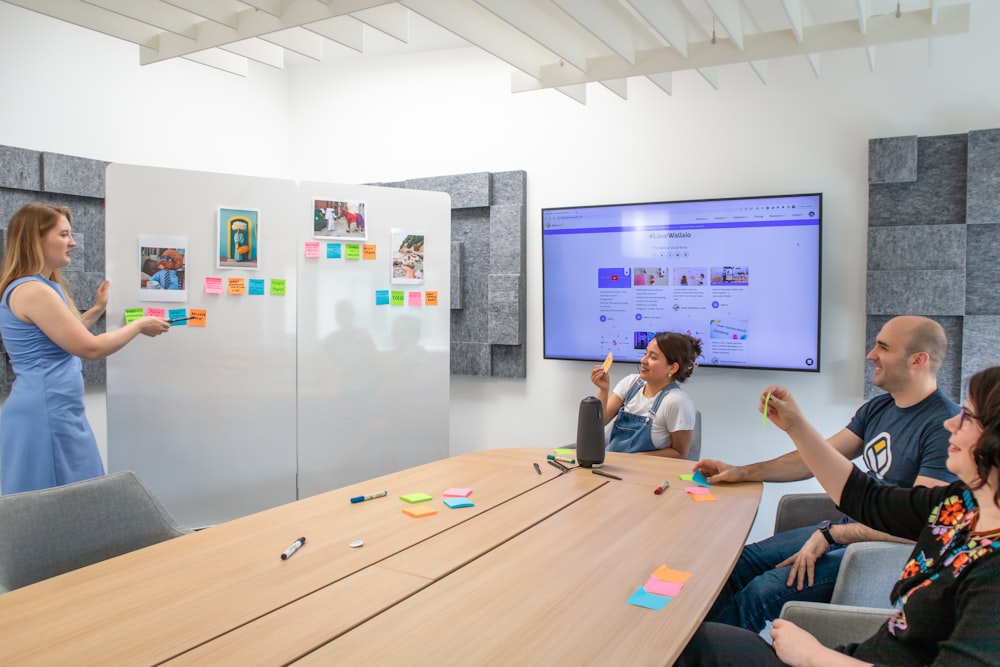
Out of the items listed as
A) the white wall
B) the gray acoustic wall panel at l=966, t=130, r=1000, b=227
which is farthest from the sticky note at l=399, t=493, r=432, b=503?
the gray acoustic wall panel at l=966, t=130, r=1000, b=227

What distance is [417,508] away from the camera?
2107 millimetres

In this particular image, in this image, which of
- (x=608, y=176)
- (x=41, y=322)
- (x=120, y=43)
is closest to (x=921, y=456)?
(x=608, y=176)

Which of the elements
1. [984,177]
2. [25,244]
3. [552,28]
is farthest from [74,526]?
[984,177]

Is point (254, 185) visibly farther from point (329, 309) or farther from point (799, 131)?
point (799, 131)

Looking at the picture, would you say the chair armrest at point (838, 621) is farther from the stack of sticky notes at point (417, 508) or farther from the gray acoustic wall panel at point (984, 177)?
the gray acoustic wall panel at point (984, 177)

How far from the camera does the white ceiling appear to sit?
258cm

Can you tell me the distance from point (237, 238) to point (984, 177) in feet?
11.6

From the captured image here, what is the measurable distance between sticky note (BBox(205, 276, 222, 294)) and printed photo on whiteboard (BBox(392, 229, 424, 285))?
3.05 feet

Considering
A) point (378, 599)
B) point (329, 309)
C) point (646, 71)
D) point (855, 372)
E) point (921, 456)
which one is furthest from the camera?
point (329, 309)

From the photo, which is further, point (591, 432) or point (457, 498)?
point (591, 432)

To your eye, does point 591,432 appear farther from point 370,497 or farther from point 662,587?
point 662,587

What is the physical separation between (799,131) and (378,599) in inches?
128

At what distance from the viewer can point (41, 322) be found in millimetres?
2648

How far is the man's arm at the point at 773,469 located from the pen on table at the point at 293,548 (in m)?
1.42
